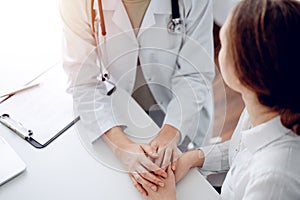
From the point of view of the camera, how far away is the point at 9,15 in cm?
154

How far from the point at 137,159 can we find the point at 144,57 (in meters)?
0.33

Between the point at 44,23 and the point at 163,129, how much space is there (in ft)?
2.31

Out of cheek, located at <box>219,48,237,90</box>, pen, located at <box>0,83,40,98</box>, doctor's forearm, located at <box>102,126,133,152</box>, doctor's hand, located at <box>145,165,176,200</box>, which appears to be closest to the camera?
cheek, located at <box>219,48,237,90</box>

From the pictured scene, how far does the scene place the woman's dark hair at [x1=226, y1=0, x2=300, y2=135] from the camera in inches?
28.1

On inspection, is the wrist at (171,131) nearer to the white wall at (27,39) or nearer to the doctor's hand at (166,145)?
the doctor's hand at (166,145)

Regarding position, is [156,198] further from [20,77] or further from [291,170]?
[20,77]

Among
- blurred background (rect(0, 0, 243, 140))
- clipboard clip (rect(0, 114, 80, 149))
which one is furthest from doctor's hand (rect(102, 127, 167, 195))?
blurred background (rect(0, 0, 243, 140))

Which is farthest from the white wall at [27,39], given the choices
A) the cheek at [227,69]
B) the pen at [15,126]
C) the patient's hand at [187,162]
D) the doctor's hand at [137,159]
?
the cheek at [227,69]

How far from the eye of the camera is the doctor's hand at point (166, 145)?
1039 mm

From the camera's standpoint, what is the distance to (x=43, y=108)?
3.82 feet

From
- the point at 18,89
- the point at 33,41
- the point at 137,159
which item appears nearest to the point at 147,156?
the point at 137,159

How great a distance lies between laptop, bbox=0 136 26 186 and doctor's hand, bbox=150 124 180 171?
34 centimetres

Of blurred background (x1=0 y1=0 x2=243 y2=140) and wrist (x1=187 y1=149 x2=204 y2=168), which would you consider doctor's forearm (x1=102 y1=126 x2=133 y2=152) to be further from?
blurred background (x1=0 y1=0 x2=243 y2=140)

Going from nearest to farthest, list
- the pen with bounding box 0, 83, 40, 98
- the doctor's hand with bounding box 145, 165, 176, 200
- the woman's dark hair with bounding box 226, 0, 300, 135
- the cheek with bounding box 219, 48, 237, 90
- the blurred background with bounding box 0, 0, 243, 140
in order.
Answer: the woman's dark hair with bounding box 226, 0, 300, 135 < the cheek with bounding box 219, 48, 237, 90 < the doctor's hand with bounding box 145, 165, 176, 200 < the pen with bounding box 0, 83, 40, 98 < the blurred background with bounding box 0, 0, 243, 140
